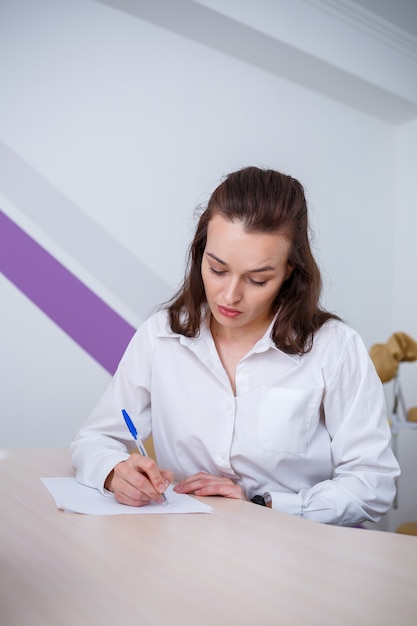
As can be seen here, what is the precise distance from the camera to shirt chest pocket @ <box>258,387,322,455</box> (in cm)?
135

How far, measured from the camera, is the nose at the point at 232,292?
134cm

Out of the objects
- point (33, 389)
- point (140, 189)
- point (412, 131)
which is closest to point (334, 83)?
point (412, 131)

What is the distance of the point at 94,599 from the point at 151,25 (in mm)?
3082

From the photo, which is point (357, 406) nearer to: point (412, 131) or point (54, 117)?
point (54, 117)

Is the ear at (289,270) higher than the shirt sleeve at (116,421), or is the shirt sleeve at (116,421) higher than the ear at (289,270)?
the ear at (289,270)

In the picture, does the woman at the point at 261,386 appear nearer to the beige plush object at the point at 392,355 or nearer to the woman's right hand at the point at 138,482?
the woman's right hand at the point at 138,482

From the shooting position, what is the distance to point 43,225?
280 cm

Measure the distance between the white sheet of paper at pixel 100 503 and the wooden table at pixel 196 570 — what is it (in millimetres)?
26

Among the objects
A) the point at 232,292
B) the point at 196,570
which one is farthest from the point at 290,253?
the point at 196,570

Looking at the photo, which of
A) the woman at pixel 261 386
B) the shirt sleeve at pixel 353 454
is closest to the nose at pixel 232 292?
the woman at pixel 261 386

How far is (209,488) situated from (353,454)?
13.2 inches

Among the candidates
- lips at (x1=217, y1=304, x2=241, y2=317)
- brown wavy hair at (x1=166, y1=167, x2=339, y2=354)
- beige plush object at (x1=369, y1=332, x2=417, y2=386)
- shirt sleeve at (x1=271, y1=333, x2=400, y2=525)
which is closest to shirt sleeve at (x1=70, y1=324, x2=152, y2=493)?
brown wavy hair at (x1=166, y1=167, x2=339, y2=354)

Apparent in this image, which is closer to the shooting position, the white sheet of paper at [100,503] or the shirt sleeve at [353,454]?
the white sheet of paper at [100,503]

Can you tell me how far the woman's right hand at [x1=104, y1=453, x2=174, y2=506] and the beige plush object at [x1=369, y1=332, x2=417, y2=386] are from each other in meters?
1.85
